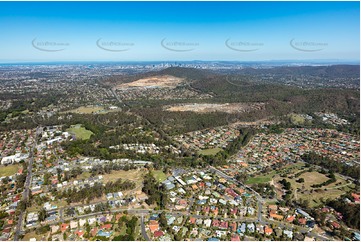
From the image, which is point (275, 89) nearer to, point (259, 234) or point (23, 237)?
point (259, 234)

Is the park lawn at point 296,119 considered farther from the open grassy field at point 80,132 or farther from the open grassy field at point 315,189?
the open grassy field at point 80,132

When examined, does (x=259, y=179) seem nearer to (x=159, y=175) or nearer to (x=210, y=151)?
(x=210, y=151)

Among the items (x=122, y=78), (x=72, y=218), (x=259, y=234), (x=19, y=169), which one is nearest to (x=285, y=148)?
(x=259, y=234)

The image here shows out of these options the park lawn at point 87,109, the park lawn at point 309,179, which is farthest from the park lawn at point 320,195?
the park lawn at point 87,109

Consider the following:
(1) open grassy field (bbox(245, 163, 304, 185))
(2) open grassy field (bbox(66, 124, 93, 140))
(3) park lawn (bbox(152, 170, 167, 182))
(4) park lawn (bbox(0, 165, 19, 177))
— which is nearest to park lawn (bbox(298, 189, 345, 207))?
(1) open grassy field (bbox(245, 163, 304, 185))

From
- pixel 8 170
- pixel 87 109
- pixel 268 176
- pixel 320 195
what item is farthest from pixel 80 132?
pixel 320 195

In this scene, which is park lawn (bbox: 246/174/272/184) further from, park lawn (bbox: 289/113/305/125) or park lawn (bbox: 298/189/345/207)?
park lawn (bbox: 289/113/305/125)
